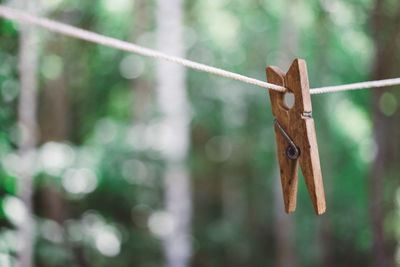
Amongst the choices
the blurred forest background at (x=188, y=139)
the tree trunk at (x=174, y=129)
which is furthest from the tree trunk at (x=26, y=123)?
the tree trunk at (x=174, y=129)

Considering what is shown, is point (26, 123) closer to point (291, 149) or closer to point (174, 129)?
point (174, 129)

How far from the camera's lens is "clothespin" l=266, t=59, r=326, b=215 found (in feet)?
3.76

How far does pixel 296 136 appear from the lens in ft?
3.95

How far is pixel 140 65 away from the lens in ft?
22.7

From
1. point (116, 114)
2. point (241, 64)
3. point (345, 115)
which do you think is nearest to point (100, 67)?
point (116, 114)

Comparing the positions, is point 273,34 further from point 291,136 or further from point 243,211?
point 291,136

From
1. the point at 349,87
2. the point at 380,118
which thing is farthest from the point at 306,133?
the point at 380,118

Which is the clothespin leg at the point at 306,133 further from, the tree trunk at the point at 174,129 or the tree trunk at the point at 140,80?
the tree trunk at the point at 140,80

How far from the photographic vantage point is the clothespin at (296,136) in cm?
115

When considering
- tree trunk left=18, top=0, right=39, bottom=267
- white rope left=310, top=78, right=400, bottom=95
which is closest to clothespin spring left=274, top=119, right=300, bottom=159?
white rope left=310, top=78, right=400, bottom=95

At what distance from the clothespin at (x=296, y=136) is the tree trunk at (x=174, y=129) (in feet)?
10.0

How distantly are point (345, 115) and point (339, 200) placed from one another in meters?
2.17

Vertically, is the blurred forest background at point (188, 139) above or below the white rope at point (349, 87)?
above

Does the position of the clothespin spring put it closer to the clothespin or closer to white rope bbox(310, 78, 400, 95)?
the clothespin
